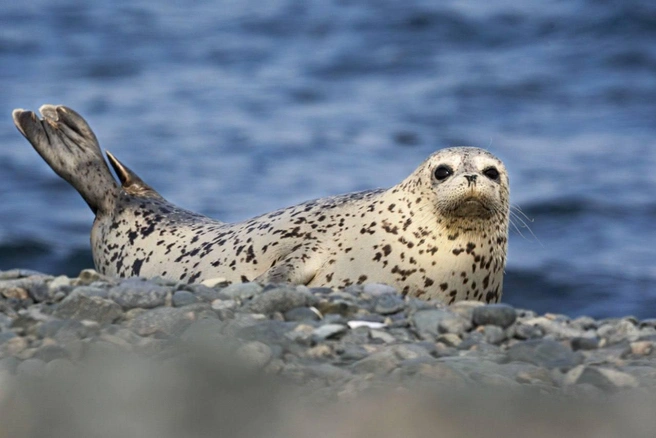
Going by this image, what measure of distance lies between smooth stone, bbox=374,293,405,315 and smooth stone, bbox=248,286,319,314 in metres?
0.28

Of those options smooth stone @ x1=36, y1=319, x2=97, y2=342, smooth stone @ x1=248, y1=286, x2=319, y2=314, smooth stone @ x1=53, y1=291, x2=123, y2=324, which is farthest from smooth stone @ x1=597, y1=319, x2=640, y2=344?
smooth stone @ x1=36, y1=319, x2=97, y2=342

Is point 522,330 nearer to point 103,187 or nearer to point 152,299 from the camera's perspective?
point 152,299

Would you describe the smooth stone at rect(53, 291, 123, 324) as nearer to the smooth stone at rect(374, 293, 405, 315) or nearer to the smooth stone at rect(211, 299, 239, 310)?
the smooth stone at rect(211, 299, 239, 310)

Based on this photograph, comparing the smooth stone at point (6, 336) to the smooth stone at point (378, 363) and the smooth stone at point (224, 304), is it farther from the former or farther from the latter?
the smooth stone at point (378, 363)

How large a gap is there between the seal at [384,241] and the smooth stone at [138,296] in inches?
62.7

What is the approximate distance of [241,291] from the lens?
5.48 m

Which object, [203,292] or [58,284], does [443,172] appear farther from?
[58,284]

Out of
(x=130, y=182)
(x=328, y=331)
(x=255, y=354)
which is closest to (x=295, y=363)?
(x=255, y=354)

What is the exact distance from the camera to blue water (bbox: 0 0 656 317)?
13.1 metres

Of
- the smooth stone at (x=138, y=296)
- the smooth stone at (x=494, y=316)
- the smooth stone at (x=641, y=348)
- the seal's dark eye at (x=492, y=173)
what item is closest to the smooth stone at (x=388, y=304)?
the smooth stone at (x=494, y=316)

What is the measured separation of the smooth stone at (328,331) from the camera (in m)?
4.89

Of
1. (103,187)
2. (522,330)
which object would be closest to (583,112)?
(103,187)

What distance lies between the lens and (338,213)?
7.51m

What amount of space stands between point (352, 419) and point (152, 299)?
7.00 ft
